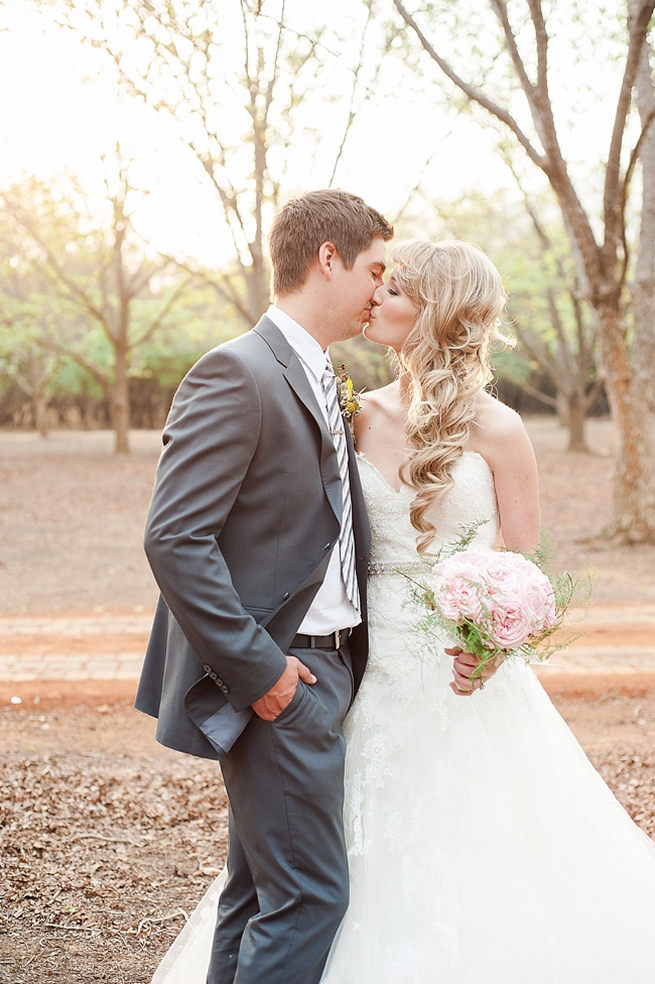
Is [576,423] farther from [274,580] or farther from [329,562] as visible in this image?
[274,580]

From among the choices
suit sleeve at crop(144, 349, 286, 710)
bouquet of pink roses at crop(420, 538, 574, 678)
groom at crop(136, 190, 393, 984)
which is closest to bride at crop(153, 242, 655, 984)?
bouquet of pink roses at crop(420, 538, 574, 678)

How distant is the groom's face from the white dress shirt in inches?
3.5

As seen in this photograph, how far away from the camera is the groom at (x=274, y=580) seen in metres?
2.36

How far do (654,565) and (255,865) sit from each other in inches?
399

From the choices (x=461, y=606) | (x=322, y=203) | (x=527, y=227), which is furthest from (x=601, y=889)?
(x=527, y=227)

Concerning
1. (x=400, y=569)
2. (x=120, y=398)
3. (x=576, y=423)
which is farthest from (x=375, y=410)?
(x=120, y=398)

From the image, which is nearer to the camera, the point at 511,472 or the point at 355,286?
the point at 355,286

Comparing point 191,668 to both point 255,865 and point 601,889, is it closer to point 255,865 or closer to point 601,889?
point 255,865

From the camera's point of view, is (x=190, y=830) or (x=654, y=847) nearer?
(x=654, y=847)

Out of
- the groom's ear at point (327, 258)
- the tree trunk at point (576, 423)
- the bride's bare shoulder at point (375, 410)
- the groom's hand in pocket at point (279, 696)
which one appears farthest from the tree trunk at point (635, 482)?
the tree trunk at point (576, 423)

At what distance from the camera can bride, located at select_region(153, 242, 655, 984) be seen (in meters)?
2.76

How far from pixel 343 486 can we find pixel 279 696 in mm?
669

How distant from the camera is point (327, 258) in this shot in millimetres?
2643

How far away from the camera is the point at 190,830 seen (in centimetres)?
508
